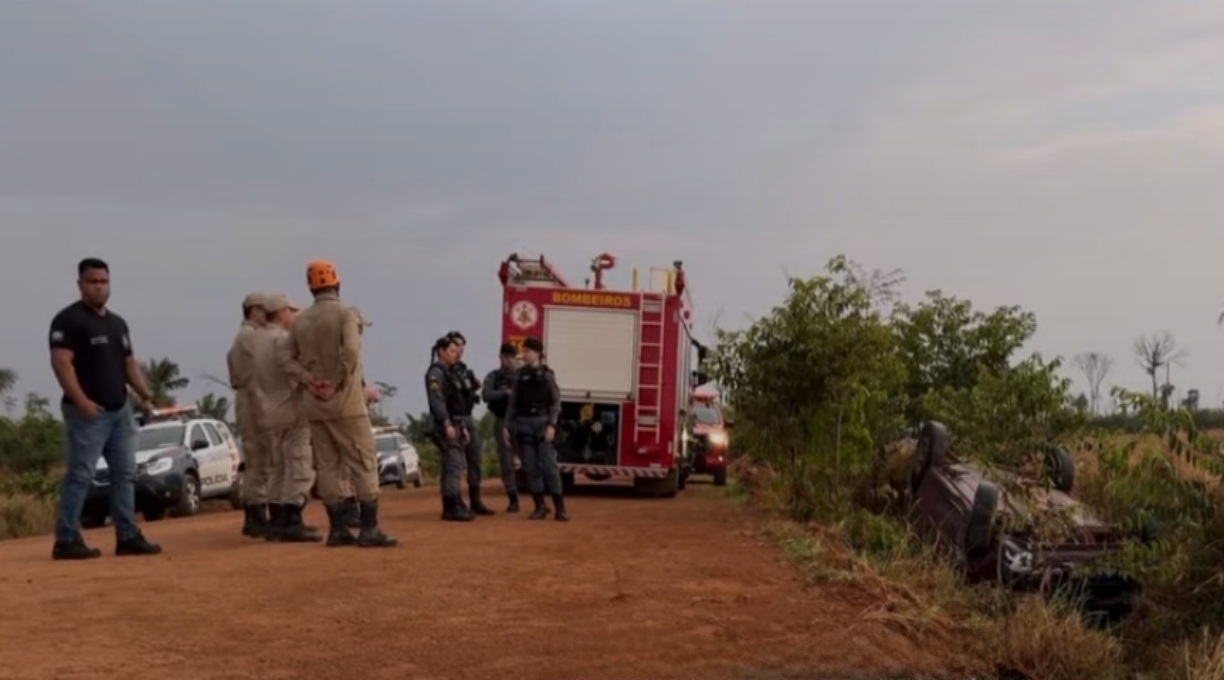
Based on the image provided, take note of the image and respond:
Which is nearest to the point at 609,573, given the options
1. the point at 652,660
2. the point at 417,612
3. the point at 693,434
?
the point at 417,612

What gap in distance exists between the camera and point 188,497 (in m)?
20.0

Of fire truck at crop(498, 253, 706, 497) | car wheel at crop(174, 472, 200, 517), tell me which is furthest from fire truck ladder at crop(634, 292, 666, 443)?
car wheel at crop(174, 472, 200, 517)

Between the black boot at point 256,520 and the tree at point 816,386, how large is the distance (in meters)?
5.29

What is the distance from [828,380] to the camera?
14172mm

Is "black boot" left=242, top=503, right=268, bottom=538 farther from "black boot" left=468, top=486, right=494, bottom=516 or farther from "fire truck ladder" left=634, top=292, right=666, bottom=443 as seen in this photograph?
"fire truck ladder" left=634, top=292, right=666, bottom=443

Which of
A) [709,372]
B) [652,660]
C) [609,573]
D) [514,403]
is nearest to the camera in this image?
[652,660]

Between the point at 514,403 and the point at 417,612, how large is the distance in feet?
22.5

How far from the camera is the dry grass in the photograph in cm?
1934

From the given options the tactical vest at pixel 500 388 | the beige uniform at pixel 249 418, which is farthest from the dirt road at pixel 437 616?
the tactical vest at pixel 500 388

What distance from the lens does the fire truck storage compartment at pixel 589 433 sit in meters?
18.8

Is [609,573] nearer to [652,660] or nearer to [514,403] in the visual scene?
[652,660]

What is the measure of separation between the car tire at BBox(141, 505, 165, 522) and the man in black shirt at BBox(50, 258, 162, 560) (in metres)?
10.3

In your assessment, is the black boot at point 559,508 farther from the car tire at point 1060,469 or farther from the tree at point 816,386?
the car tire at point 1060,469

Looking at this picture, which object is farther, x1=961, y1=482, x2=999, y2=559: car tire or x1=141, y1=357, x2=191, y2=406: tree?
x1=141, y1=357, x2=191, y2=406: tree
